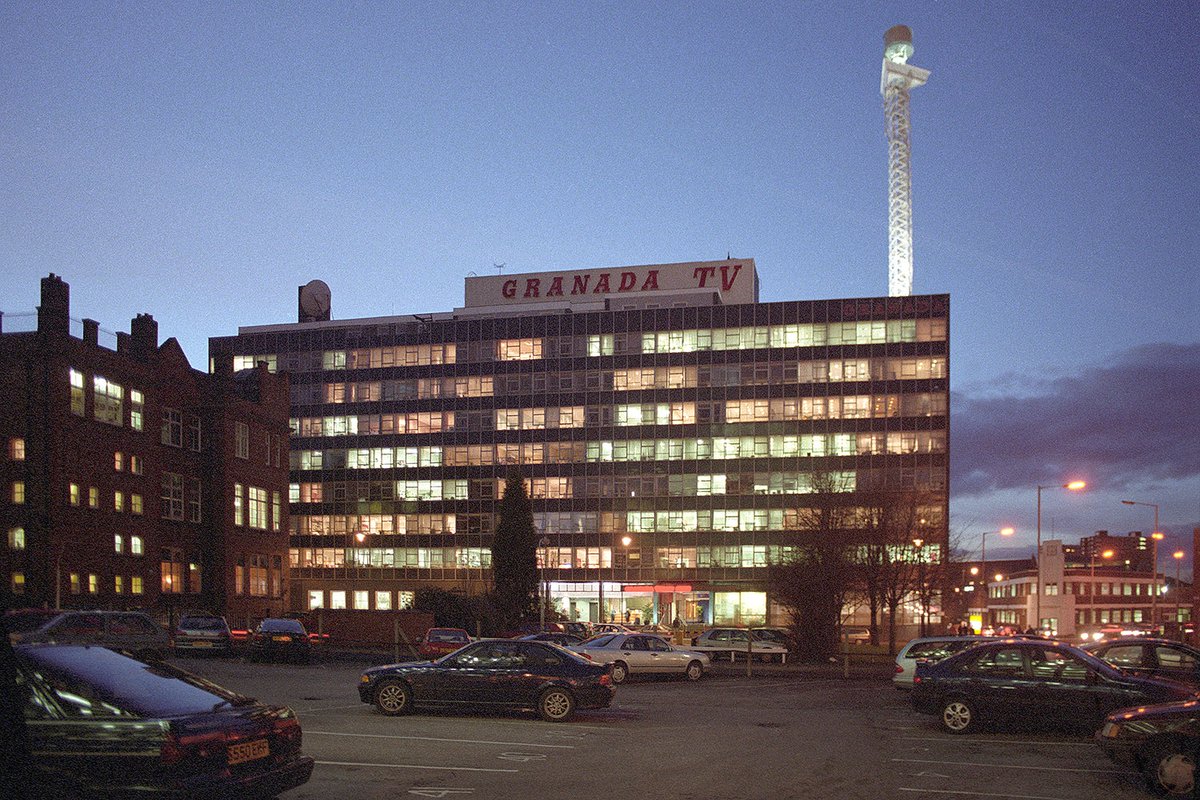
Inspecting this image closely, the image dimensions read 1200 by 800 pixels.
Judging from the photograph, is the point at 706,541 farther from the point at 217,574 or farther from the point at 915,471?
the point at 217,574

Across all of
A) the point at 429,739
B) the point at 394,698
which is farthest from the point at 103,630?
the point at 429,739

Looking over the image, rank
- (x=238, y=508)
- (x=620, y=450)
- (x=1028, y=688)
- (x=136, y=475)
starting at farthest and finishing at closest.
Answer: (x=620, y=450), (x=238, y=508), (x=136, y=475), (x=1028, y=688)

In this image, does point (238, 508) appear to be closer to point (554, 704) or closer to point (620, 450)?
point (620, 450)

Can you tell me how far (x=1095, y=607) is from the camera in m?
143

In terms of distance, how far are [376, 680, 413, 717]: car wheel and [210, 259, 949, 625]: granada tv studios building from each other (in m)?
71.8

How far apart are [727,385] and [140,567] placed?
54.9m

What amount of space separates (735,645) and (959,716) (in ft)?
82.6

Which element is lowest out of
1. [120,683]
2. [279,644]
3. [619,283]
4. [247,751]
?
[279,644]

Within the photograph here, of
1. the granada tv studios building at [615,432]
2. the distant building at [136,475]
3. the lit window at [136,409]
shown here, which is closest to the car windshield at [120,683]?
the distant building at [136,475]

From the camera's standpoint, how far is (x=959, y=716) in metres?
19.2

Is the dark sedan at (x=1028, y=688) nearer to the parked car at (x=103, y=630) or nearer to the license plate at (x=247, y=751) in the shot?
the license plate at (x=247, y=751)

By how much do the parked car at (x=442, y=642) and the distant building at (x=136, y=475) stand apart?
18319mm

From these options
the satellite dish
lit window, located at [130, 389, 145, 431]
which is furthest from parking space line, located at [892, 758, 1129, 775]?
the satellite dish

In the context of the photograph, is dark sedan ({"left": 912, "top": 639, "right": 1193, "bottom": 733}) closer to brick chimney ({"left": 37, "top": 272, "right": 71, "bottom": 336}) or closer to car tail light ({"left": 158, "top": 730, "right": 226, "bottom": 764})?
car tail light ({"left": 158, "top": 730, "right": 226, "bottom": 764})
